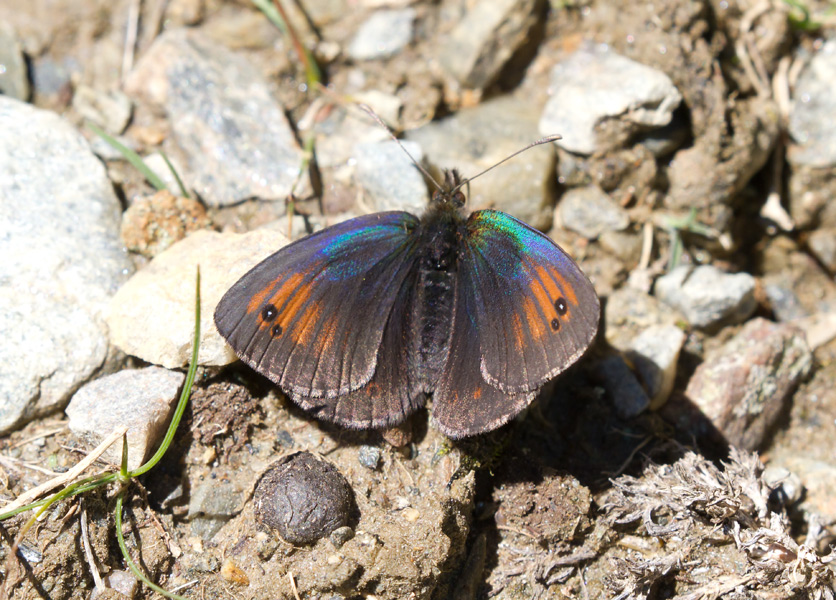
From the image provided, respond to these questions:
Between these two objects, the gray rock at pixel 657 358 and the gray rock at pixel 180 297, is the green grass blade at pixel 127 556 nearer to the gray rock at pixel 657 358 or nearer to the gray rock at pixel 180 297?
the gray rock at pixel 180 297

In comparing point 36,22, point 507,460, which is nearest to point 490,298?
point 507,460

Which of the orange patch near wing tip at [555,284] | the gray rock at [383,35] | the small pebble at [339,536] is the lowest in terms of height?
the small pebble at [339,536]

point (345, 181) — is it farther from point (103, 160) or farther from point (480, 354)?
point (480, 354)

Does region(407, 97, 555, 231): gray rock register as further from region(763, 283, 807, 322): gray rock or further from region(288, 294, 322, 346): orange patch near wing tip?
region(763, 283, 807, 322): gray rock

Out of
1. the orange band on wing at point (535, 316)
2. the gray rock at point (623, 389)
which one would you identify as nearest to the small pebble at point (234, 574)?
the orange band on wing at point (535, 316)

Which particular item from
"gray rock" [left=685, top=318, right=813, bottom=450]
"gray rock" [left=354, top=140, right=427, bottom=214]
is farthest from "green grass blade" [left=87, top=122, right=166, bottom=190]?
"gray rock" [left=685, top=318, right=813, bottom=450]

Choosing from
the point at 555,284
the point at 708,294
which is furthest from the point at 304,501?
the point at 708,294
